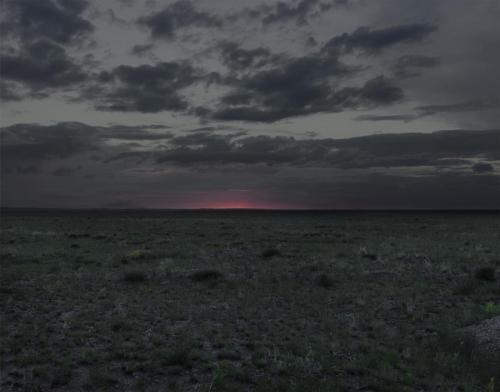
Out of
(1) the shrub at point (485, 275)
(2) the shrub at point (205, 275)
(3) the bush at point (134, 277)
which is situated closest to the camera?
(3) the bush at point (134, 277)

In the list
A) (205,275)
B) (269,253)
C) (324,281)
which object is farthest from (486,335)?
(269,253)

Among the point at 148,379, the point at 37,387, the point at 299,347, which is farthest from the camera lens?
the point at 299,347

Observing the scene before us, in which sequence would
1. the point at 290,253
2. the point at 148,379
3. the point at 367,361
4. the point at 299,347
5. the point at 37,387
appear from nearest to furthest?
the point at 37,387, the point at 148,379, the point at 367,361, the point at 299,347, the point at 290,253

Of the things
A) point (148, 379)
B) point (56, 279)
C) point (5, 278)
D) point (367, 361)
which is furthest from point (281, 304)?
point (5, 278)

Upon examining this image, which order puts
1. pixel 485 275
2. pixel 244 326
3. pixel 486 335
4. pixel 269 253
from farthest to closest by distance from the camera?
pixel 269 253 → pixel 485 275 → pixel 244 326 → pixel 486 335

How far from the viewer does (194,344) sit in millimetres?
10289

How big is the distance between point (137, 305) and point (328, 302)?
6.59 metres

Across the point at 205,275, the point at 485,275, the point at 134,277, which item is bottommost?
the point at 485,275

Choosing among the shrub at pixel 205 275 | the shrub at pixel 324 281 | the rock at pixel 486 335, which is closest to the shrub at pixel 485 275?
the shrub at pixel 324 281

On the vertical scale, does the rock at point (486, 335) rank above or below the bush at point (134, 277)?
below

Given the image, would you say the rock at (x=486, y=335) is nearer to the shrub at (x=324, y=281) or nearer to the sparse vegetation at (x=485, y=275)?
the shrub at (x=324, y=281)

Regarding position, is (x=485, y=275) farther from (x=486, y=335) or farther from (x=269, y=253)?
(x=269, y=253)

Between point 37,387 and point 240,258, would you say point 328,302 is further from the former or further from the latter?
point 240,258

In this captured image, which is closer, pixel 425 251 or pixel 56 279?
pixel 56 279
